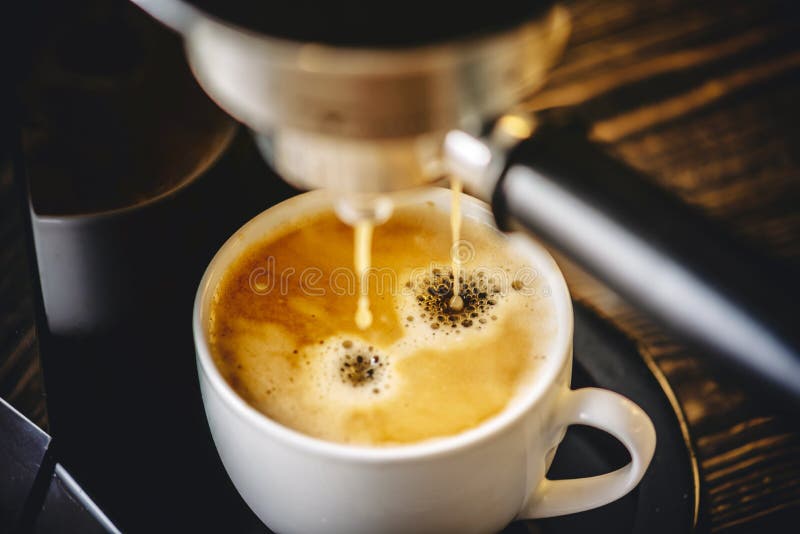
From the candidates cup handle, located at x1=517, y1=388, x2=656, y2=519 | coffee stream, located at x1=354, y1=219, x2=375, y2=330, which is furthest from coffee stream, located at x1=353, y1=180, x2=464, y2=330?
cup handle, located at x1=517, y1=388, x2=656, y2=519

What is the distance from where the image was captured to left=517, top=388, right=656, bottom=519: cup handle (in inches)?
19.0

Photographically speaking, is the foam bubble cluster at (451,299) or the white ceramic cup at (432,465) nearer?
the white ceramic cup at (432,465)

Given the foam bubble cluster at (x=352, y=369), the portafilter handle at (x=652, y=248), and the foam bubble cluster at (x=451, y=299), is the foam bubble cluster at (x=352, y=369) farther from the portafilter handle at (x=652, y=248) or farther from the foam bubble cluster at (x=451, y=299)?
the portafilter handle at (x=652, y=248)

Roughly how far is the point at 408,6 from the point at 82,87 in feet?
1.10

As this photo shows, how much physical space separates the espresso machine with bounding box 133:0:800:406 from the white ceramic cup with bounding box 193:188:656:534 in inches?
6.3

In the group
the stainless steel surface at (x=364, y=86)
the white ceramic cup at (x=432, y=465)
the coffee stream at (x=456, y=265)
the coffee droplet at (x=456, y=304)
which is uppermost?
the coffee stream at (x=456, y=265)

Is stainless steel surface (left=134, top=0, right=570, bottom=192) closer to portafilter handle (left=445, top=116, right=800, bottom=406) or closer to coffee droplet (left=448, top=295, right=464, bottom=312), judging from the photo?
portafilter handle (left=445, top=116, right=800, bottom=406)

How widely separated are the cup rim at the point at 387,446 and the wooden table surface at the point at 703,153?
14cm

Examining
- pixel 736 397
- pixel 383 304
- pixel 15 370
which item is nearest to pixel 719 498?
pixel 736 397

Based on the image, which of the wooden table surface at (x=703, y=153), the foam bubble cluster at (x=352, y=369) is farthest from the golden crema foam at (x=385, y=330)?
the wooden table surface at (x=703, y=153)

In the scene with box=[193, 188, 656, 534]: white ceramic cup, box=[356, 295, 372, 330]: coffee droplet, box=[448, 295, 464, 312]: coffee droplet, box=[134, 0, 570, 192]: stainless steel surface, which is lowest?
box=[193, 188, 656, 534]: white ceramic cup

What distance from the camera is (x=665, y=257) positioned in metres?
0.30

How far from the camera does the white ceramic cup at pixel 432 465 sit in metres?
0.44

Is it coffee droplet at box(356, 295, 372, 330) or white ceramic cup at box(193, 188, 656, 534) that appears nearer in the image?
white ceramic cup at box(193, 188, 656, 534)
